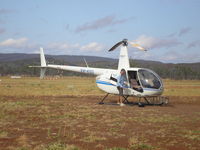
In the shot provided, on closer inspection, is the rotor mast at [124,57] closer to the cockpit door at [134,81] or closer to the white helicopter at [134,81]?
the white helicopter at [134,81]

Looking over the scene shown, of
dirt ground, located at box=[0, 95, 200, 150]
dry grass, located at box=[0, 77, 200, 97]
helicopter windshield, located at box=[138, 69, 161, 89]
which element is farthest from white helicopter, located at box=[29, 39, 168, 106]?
dry grass, located at box=[0, 77, 200, 97]

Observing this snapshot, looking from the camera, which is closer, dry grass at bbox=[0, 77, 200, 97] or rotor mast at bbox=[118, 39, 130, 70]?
rotor mast at bbox=[118, 39, 130, 70]

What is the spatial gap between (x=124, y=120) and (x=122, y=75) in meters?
6.15

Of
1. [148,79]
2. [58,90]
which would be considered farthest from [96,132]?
[58,90]

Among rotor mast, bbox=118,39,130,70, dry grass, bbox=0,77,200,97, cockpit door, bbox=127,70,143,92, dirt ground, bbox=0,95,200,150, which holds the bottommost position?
dirt ground, bbox=0,95,200,150

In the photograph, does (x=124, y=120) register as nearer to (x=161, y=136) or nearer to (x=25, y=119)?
(x=161, y=136)

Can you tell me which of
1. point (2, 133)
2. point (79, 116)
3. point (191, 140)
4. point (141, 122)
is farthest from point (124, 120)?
point (2, 133)

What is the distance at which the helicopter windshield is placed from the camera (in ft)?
57.3

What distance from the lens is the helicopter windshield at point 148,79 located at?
57.3 feet

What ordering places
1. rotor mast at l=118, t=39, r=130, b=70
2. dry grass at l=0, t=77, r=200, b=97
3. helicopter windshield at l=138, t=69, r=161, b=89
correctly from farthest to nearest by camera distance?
dry grass at l=0, t=77, r=200, b=97 → rotor mast at l=118, t=39, r=130, b=70 → helicopter windshield at l=138, t=69, r=161, b=89

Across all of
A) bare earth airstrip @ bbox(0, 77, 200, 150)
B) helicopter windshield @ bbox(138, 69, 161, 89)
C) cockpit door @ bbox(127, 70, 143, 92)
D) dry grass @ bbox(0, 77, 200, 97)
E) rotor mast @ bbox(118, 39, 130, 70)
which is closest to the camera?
bare earth airstrip @ bbox(0, 77, 200, 150)

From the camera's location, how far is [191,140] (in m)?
8.41

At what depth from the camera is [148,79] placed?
17.6 m

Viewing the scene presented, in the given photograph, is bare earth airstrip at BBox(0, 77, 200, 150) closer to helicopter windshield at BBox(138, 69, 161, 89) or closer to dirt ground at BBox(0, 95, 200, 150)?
dirt ground at BBox(0, 95, 200, 150)
